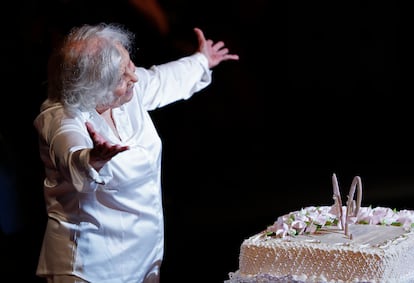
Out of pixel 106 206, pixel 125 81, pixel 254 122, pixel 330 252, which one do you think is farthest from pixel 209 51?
pixel 330 252

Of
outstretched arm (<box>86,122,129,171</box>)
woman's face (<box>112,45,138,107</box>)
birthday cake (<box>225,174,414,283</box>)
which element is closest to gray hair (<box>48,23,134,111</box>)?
woman's face (<box>112,45,138,107</box>)

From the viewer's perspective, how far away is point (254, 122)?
4.75 meters

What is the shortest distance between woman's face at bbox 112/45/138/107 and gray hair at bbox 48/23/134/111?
0.06 feet

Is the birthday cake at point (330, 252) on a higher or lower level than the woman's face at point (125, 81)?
lower

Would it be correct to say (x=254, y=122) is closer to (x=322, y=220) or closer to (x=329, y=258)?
(x=322, y=220)

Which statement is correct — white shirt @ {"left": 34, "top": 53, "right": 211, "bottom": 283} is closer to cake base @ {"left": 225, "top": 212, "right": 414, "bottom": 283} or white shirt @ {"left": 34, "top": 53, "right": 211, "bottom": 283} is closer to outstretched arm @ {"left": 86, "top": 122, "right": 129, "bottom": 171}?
outstretched arm @ {"left": 86, "top": 122, "right": 129, "bottom": 171}

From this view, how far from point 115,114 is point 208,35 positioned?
1.78m

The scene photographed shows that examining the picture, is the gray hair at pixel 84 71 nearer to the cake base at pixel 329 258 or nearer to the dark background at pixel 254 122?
the cake base at pixel 329 258

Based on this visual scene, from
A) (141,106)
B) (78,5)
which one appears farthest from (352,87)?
(141,106)

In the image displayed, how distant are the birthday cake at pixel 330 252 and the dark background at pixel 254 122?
5.73 ft

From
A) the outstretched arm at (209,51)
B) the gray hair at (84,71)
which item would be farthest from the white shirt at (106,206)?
the outstretched arm at (209,51)

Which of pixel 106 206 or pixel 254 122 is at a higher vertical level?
pixel 254 122

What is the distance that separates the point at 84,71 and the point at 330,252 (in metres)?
1.00

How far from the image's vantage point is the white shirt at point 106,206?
2.81m
